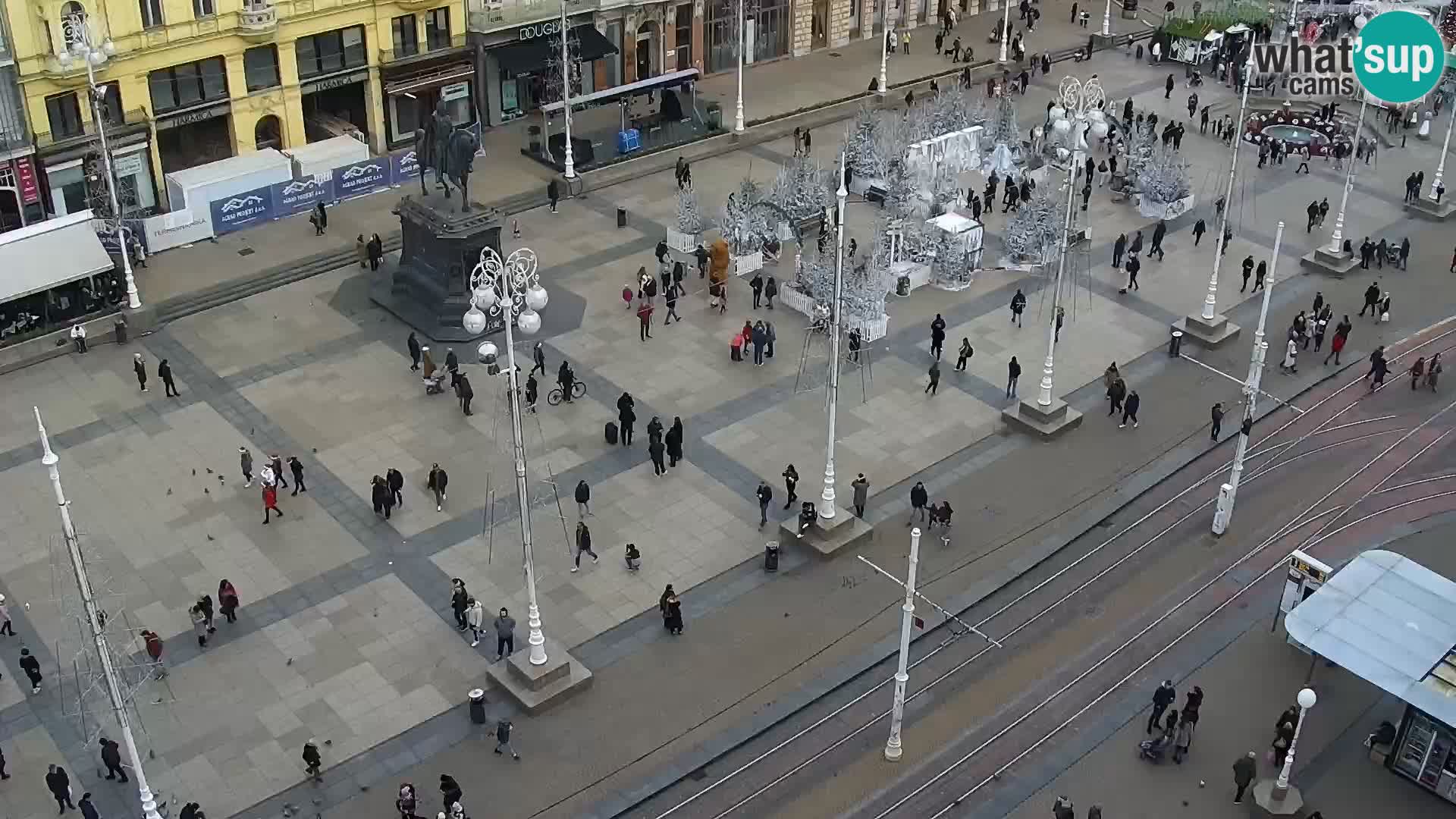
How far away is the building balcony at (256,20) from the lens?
49.5 meters

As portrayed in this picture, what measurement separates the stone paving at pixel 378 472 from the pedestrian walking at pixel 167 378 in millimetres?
261

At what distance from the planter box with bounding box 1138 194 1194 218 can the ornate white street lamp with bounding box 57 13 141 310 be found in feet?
114

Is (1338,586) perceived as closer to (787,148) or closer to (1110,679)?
(1110,679)

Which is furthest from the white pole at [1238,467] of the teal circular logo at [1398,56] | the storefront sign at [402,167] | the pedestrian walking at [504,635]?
the storefront sign at [402,167]

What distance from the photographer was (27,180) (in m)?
46.4

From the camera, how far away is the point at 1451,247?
2018 inches

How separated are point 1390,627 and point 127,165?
1641 inches

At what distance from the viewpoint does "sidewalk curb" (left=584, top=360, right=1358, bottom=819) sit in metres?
27.9

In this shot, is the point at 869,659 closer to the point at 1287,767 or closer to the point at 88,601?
the point at 1287,767

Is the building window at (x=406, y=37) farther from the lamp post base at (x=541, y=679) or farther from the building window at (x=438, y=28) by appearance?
the lamp post base at (x=541, y=679)

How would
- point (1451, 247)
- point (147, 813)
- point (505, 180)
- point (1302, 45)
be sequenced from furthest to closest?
point (1302, 45), point (505, 180), point (1451, 247), point (147, 813)

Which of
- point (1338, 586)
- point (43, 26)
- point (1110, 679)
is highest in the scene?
point (43, 26)

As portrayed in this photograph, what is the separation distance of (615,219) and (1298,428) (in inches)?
962

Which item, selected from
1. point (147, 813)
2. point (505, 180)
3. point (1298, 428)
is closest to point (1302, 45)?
point (1298, 428)
